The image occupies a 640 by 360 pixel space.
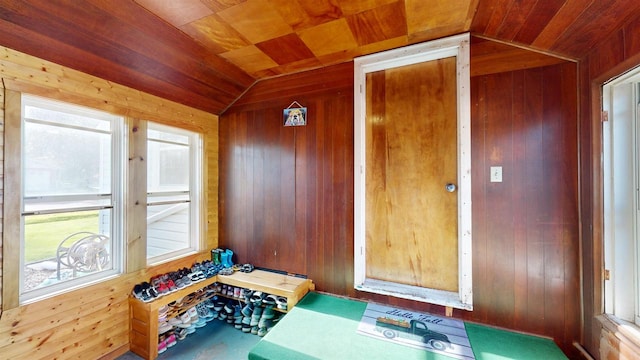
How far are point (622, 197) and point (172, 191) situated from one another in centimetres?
345

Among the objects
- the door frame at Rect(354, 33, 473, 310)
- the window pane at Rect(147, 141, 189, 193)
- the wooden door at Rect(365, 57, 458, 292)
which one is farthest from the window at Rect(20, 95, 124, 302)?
the wooden door at Rect(365, 57, 458, 292)

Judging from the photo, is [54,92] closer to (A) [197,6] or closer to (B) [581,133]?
(A) [197,6]

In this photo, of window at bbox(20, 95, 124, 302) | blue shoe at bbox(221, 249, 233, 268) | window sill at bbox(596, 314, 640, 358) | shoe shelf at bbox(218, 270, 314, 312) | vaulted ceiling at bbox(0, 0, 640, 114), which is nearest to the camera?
window sill at bbox(596, 314, 640, 358)

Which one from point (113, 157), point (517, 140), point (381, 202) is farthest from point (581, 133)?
point (113, 157)

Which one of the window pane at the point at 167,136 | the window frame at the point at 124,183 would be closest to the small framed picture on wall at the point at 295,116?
the window frame at the point at 124,183

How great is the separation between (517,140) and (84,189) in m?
3.22

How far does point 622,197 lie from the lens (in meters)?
1.33

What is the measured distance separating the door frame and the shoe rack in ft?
1.93

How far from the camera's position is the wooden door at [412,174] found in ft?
5.99

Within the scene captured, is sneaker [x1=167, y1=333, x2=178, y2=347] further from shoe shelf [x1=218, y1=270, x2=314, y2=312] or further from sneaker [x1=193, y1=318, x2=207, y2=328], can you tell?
shoe shelf [x1=218, y1=270, x2=314, y2=312]

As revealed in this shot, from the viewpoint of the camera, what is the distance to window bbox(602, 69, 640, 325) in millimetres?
1304

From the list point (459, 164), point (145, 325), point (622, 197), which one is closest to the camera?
point (622, 197)

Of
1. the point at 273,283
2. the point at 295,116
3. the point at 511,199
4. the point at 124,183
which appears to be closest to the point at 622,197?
the point at 511,199

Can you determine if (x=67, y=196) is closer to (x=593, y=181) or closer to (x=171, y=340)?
(x=171, y=340)
